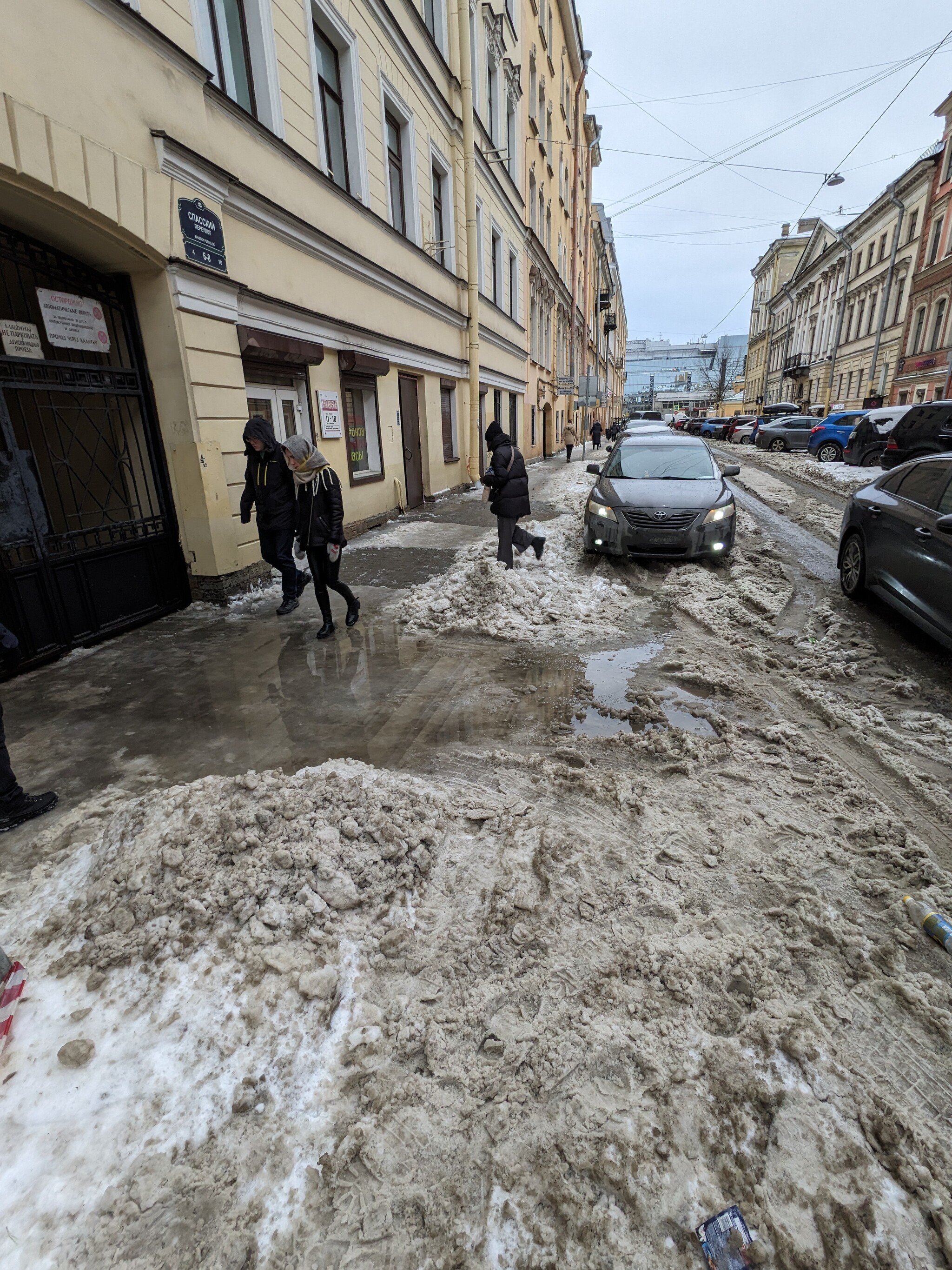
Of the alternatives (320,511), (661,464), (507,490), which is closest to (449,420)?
(661,464)

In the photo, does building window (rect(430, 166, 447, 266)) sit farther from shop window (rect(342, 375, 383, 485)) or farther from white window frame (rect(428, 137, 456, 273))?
shop window (rect(342, 375, 383, 485))

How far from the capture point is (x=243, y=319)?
701cm

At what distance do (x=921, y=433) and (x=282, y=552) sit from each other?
16.3m

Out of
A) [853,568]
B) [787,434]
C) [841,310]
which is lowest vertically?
[853,568]

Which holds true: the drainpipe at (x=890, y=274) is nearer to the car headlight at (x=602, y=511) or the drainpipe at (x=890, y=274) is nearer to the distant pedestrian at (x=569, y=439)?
the distant pedestrian at (x=569, y=439)

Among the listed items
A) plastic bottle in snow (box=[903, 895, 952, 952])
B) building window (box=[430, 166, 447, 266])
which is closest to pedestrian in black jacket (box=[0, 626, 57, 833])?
plastic bottle in snow (box=[903, 895, 952, 952])

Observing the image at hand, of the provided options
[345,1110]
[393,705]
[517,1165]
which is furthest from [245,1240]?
[393,705]

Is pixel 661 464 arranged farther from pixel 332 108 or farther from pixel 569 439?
pixel 569 439

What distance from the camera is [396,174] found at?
37.6ft

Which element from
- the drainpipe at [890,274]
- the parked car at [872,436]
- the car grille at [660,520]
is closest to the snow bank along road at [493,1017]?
the car grille at [660,520]

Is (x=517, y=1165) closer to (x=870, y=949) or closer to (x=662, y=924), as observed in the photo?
(x=662, y=924)

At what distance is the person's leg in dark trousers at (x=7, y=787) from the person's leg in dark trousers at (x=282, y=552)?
142 inches

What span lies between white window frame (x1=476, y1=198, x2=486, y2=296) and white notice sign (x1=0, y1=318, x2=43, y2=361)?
41.7 ft

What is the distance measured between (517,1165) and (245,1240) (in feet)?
2.26
